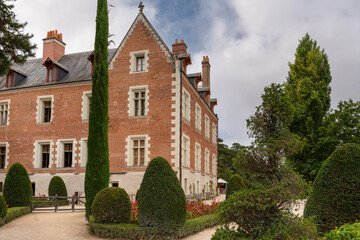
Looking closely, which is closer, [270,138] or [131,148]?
[270,138]

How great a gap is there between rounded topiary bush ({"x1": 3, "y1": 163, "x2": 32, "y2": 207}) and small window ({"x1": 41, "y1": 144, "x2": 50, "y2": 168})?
23.8ft

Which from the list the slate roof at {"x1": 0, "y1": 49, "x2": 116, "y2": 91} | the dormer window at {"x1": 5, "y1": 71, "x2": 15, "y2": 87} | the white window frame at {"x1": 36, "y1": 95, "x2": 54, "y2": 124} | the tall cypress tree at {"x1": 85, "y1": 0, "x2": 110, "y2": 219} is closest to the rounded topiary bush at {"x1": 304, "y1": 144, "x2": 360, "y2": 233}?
the tall cypress tree at {"x1": 85, "y1": 0, "x2": 110, "y2": 219}

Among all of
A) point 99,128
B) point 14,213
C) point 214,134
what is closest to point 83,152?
point 14,213

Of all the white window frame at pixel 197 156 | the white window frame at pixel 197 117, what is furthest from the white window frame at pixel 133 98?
the white window frame at pixel 197 156

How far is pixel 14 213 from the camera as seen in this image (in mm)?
13242

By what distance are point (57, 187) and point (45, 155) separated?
391 centimetres

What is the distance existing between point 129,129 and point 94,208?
9004 millimetres

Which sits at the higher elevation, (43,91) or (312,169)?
(43,91)

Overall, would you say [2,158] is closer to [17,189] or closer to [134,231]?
[17,189]

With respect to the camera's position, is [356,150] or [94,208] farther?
[94,208]

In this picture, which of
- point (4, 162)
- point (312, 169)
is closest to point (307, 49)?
point (312, 169)

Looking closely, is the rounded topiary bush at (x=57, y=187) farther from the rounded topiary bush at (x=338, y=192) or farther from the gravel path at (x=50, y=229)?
the rounded topiary bush at (x=338, y=192)

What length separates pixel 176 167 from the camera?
18.4 metres

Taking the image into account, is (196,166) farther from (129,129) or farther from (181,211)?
(181,211)
